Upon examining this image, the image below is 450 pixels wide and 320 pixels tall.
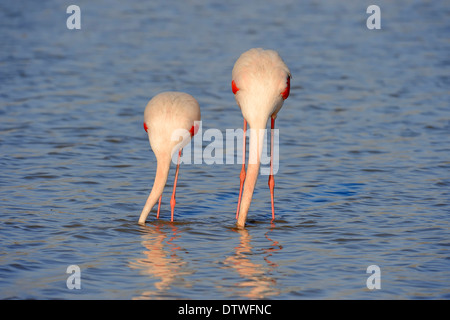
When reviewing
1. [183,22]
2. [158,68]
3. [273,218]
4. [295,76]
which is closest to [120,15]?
[183,22]

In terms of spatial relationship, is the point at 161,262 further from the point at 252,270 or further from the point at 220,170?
the point at 220,170

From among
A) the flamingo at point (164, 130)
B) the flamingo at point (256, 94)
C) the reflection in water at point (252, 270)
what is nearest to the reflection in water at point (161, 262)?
the flamingo at point (164, 130)

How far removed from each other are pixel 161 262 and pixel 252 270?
3.21 ft

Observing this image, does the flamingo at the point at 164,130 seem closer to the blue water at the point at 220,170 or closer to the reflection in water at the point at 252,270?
the blue water at the point at 220,170

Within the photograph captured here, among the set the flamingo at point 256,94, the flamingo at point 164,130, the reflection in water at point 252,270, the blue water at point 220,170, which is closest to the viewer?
the reflection in water at point 252,270

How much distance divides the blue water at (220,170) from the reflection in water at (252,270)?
22mm

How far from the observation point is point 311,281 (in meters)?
7.80

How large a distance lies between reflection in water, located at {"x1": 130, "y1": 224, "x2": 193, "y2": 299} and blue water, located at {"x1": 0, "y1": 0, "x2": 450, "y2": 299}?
25 mm

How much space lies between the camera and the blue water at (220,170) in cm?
798

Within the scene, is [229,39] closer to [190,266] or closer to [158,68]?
[158,68]

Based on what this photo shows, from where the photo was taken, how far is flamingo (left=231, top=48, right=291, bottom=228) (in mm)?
9156

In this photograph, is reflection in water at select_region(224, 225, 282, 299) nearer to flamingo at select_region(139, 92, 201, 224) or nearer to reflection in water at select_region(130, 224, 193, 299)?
reflection in water at select_region(130, 224, 193, 299)

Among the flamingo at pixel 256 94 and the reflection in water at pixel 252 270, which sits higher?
the flamingo at pixel 256 94

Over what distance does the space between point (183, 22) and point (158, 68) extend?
235 inches
